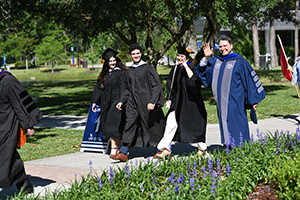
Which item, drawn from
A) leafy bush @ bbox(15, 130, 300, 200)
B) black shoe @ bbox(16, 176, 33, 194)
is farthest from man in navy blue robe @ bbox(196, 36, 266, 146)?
black shoe @ bbox(16, 176, 33, 194)

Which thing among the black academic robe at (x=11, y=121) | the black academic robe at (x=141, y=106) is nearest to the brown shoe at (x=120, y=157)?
the black academic robe at (x=141, y=106)

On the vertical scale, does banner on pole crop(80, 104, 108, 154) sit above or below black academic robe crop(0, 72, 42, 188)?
below

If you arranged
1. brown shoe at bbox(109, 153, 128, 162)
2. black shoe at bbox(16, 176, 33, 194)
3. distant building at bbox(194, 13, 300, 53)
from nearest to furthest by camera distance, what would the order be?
black shoe at bbox(16, 176, 33, 194)
brown shoe at bbox(109, 153, 128, 162)
distant building at bbox(194, 13, 300, 53)

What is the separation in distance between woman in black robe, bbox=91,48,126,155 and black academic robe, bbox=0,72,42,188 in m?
2.39

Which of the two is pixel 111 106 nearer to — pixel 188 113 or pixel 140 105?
pixel 140 105

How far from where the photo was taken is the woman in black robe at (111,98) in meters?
7.30

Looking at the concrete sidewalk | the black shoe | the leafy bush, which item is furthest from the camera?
the concrete sidewalk

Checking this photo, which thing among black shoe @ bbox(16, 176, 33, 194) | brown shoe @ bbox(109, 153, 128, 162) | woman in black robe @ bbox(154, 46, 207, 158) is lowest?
brown shoe @ bbox(109, 153, 128, 162)

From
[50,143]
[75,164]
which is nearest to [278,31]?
[50,143]

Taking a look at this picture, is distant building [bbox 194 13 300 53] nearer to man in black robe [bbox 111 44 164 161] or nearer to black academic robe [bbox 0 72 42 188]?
man in black robe [bbox 111 44 164 161]

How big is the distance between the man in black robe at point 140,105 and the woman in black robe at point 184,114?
22 cm

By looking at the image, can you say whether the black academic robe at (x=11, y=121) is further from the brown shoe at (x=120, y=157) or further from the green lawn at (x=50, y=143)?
the green lawn at (x=50, y=143)

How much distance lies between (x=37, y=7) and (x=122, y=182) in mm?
15036

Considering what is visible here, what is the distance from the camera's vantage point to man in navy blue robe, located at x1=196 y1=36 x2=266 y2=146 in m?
5.89
